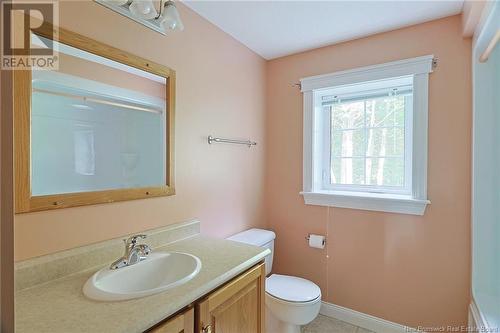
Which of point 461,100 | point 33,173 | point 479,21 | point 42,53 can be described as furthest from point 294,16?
point 33,173

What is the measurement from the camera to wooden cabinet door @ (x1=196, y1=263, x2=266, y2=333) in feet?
3.29

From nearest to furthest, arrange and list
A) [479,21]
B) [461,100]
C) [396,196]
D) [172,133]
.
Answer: [479,21] → [172,133] → [461,100] → [396,196]

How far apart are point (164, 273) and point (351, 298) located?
5.03ft

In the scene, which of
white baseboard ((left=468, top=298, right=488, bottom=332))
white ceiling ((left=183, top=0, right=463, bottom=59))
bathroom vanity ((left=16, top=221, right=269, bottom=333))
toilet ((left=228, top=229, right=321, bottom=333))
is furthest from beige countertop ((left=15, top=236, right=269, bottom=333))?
white ceiling ((left=183, top=0, right=463, bottom=59))

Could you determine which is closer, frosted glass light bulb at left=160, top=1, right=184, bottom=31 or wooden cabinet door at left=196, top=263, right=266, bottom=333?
wooden cabinet door at left=196, top=263, right=266, bottom=333

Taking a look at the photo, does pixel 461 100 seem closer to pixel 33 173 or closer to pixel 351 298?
pixel 351 298

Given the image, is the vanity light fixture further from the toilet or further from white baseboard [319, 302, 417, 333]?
white baseboard [319, 302, 417, 333]

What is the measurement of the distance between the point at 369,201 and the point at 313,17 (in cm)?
135

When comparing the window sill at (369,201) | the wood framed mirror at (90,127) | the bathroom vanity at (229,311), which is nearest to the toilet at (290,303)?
the bathroom vanity at (229,311)

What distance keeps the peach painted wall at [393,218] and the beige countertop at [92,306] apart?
1.23 m

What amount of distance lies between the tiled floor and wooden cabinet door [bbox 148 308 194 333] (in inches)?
53.3

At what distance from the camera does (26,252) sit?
97cm

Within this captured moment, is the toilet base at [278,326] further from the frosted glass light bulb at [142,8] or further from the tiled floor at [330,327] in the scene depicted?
the frosted glass light bulb at [142,8]
